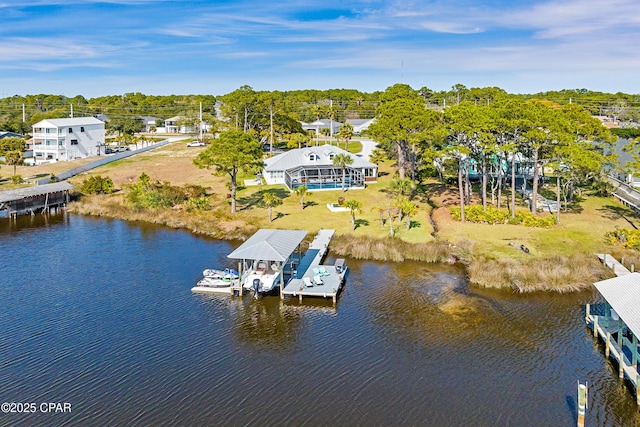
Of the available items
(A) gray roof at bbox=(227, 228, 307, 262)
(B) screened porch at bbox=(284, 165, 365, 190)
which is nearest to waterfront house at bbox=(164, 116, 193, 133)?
(B) screened porch at bbox=(284, 165, 365, 190)

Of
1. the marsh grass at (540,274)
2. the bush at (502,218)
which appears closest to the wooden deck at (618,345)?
the marsh grass at (540,274)

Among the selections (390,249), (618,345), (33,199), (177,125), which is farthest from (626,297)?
(177,125)

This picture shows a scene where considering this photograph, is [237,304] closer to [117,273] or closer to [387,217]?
[117,273]

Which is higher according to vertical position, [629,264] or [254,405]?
[629,264]

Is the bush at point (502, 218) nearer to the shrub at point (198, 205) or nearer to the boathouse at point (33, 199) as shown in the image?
the shrub at point (198, 205)

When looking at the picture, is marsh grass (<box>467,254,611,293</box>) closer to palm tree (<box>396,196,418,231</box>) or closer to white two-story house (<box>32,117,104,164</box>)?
palm tree (<box>396,196,418,231</box>)

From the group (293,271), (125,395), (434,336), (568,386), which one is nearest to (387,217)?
(293,271)

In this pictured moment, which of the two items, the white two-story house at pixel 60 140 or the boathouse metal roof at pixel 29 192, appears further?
the white two-story house at pixel 60 140

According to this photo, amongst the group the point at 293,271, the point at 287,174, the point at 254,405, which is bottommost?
the point at 254,405
